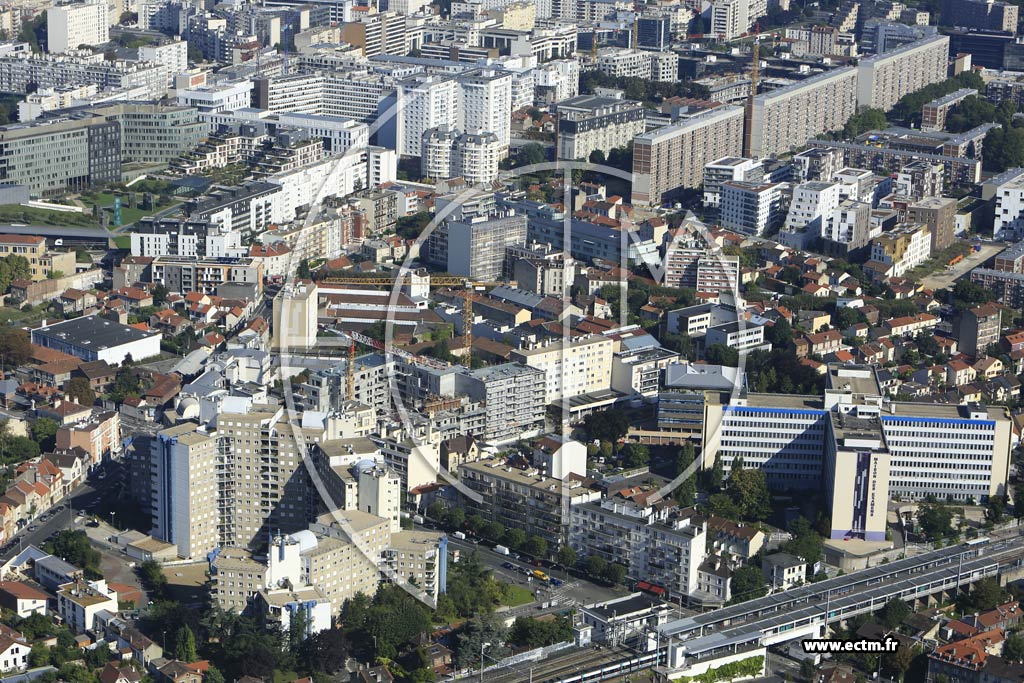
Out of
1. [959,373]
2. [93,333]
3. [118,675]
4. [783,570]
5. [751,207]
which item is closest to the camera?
[118,675]

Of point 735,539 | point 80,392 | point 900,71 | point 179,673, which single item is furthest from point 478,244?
point 900,71

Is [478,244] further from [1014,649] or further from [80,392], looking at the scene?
[1014,649]

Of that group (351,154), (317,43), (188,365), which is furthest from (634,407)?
(317,43)

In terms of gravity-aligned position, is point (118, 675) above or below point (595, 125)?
below

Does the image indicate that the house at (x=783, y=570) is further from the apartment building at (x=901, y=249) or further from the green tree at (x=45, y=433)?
the apartment building at (x=901, y=249)

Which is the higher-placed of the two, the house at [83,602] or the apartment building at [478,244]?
the apartment building at [478,244]

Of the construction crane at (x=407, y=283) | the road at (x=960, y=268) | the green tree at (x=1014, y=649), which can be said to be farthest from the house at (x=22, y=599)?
the road at (x=960, y=268)

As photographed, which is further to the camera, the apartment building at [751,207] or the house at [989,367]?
the apartment building at [751,207]
